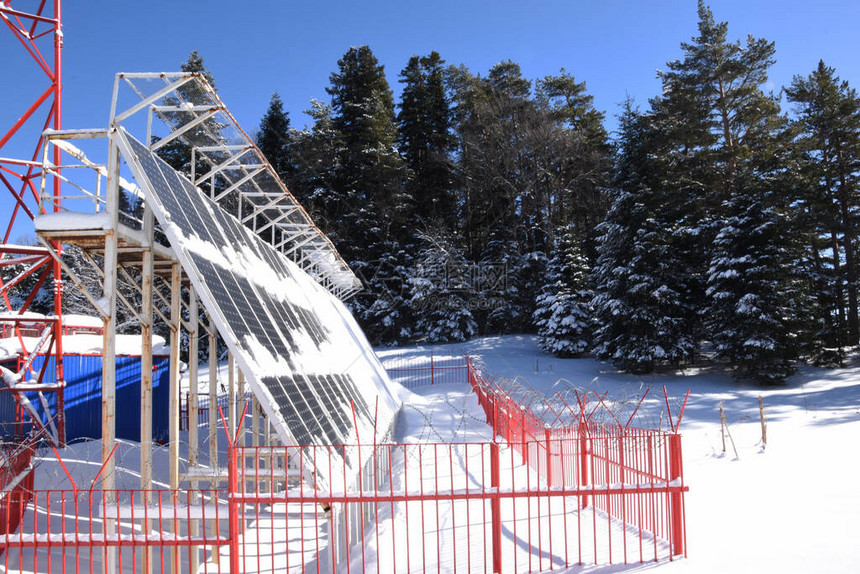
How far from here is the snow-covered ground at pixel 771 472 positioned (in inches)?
238

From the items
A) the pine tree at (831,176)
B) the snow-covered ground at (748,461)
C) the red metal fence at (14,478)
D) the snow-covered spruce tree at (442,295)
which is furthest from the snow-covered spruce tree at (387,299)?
the red metal fence at (14,478)

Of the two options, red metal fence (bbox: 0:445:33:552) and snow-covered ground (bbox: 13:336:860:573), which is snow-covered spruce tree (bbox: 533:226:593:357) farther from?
red metal fence (bbox: 0:445:33:552)

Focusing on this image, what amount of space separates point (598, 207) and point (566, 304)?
11.8 m

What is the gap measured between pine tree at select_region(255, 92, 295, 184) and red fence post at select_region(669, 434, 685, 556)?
3866 cm

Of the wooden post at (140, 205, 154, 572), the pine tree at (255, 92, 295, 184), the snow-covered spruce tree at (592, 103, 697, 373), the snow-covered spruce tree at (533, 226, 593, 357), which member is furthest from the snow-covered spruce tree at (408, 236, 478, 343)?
the wooden post at (140, 205, 154, 572)

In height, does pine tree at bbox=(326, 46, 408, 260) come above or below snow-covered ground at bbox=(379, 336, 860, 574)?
above

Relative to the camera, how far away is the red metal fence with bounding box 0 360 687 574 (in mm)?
5098

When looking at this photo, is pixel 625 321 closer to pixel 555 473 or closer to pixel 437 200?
pixel 555 473

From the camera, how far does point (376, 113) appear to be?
4000 cm

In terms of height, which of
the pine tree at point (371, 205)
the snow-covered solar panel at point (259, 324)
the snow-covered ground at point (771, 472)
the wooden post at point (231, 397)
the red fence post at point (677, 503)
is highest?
the pine tree at point (371, 205)

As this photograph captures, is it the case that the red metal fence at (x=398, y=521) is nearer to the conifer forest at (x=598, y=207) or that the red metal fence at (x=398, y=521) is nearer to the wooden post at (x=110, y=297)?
the wooden post at (x=110, y=297)

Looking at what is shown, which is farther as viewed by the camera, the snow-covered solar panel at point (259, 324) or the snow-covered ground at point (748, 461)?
the snow-covered ground at point (748, 461)

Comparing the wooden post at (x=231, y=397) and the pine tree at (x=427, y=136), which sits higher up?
the pine tree at (x=427, y=136)

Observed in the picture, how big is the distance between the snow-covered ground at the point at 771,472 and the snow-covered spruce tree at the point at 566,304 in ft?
12.0
